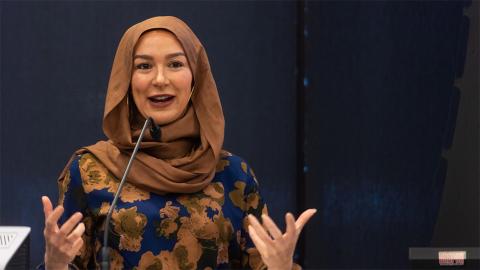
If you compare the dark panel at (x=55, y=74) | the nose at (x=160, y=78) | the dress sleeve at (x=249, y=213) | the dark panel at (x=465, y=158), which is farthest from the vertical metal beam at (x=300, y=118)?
the nose at (x=160, y=78)

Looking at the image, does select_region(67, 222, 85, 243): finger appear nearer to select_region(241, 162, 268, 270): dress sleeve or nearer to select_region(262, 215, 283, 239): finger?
select_region(262, 215, 283, 239): finger

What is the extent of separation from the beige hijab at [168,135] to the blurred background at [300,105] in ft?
4.32

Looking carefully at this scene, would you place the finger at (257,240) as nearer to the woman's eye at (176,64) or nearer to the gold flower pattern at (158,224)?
the gold flower pattern at (158,224)

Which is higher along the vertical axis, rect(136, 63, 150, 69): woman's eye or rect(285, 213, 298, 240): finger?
rect(136, 63, 150, 69): woman's eye

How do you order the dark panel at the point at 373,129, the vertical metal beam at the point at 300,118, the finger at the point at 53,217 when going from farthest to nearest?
the vertical metal beam at the point at 300,118, the dark panel at the point at 373,129, the finger at the point at 53,217

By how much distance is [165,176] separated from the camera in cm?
190

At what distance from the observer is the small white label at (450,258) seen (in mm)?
1730

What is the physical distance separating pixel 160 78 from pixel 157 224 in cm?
32

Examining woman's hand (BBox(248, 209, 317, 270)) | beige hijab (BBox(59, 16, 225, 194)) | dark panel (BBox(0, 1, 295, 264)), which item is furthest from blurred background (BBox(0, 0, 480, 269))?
woman's hand (BBox(248, 209, 317, 270))

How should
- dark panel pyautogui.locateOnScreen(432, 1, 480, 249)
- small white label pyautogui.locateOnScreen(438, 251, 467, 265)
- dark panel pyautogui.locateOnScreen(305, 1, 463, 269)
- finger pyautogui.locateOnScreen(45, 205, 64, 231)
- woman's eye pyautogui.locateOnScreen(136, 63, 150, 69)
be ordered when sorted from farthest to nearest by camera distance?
dark panel pyautogui.locateOnScreen(305, 1, 463, 269) < dark panel pyautogui.locateOnScreen(432, 1, 480, 249) < woman's eye pyautogui.locateOnScreen(136, 63, 150, 69) < small white label pyautogui.locateOnScreen(438, 251, 467, 265) < finger pyautogui.locateOnScreen(45, 205, 64, 231)

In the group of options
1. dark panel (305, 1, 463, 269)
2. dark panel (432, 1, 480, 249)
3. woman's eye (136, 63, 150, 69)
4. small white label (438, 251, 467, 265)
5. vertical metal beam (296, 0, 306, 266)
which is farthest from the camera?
vertical metal beam (296, 0, 306, 266)

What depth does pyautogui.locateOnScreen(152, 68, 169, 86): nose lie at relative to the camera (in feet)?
6.28

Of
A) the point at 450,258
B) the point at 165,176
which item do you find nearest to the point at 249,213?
the point at 165,176

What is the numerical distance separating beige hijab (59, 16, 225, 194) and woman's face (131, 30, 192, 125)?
17 mm
